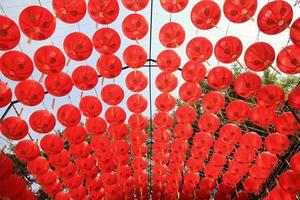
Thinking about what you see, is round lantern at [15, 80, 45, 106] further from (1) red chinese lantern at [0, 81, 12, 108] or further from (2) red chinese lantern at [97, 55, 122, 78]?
(2) red chinese lantern at [97, 55, 122, 78]

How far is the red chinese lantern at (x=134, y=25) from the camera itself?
20.5ft

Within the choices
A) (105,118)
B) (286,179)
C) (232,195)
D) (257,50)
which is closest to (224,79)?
(257,50)

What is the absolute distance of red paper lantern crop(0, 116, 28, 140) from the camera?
7.12m

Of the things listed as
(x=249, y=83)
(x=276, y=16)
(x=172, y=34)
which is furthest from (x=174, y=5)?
(x=249, y=83)

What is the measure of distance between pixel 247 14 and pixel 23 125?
17.5 ft

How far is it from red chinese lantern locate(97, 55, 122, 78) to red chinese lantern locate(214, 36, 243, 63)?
208 cm

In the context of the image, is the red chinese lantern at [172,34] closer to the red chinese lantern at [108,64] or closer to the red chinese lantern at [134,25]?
the red chinese lantern at [134,25]

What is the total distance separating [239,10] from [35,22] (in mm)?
3497

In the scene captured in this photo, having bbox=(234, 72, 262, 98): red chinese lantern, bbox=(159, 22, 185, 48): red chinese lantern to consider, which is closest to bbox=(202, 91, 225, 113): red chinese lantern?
bbox=(234, 72, 262, 98): red chinese lantern

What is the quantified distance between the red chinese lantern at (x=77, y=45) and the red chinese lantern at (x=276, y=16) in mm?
3199

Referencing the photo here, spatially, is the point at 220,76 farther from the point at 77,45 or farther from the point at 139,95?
the point at 77,45

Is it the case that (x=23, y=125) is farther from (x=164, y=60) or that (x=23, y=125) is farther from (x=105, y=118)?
(x=164, y=60)

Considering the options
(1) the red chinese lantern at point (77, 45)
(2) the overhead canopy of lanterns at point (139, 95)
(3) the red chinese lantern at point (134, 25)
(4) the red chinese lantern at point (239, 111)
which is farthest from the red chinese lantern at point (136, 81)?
(4) the red chinese lantern at point (239, 111)

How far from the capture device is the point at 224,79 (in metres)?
6.84
